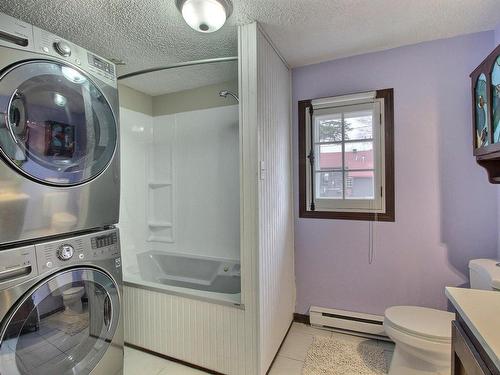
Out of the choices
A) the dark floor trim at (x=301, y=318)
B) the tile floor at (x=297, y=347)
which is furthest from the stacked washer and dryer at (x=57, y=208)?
the dark floor trim at (x=301, y=318)

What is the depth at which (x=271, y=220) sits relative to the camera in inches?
69.7

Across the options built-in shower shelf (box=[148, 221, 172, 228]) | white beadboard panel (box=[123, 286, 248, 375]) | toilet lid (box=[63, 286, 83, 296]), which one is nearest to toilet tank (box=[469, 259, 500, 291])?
white beadboard panel (box=[123, 286, 248, 375])

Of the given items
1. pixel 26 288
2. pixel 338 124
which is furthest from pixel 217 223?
pixel 26 288

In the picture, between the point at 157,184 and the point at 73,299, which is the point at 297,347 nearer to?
the point at 73,299

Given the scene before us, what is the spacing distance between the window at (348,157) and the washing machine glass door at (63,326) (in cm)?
156

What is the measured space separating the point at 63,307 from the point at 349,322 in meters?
1.92

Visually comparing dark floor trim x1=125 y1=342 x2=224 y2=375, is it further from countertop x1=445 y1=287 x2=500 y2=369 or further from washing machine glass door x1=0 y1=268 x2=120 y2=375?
countertop x1=445 y1=287 x2=500 y2=369

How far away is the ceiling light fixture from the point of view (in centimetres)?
127

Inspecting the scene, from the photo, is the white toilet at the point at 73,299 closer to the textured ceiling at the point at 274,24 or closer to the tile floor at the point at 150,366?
the tile floor at the point at 150,366

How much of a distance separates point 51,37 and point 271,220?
4.95ft

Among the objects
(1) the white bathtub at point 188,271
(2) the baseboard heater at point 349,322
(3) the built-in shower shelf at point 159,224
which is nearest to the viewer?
(2) the baseboard heater at point 349,322

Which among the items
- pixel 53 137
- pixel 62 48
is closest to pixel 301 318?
pixel 53 137

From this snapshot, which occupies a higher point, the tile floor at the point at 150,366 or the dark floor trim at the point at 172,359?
the dark floor trim at the point at 172,359

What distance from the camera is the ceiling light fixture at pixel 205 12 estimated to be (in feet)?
4.16
